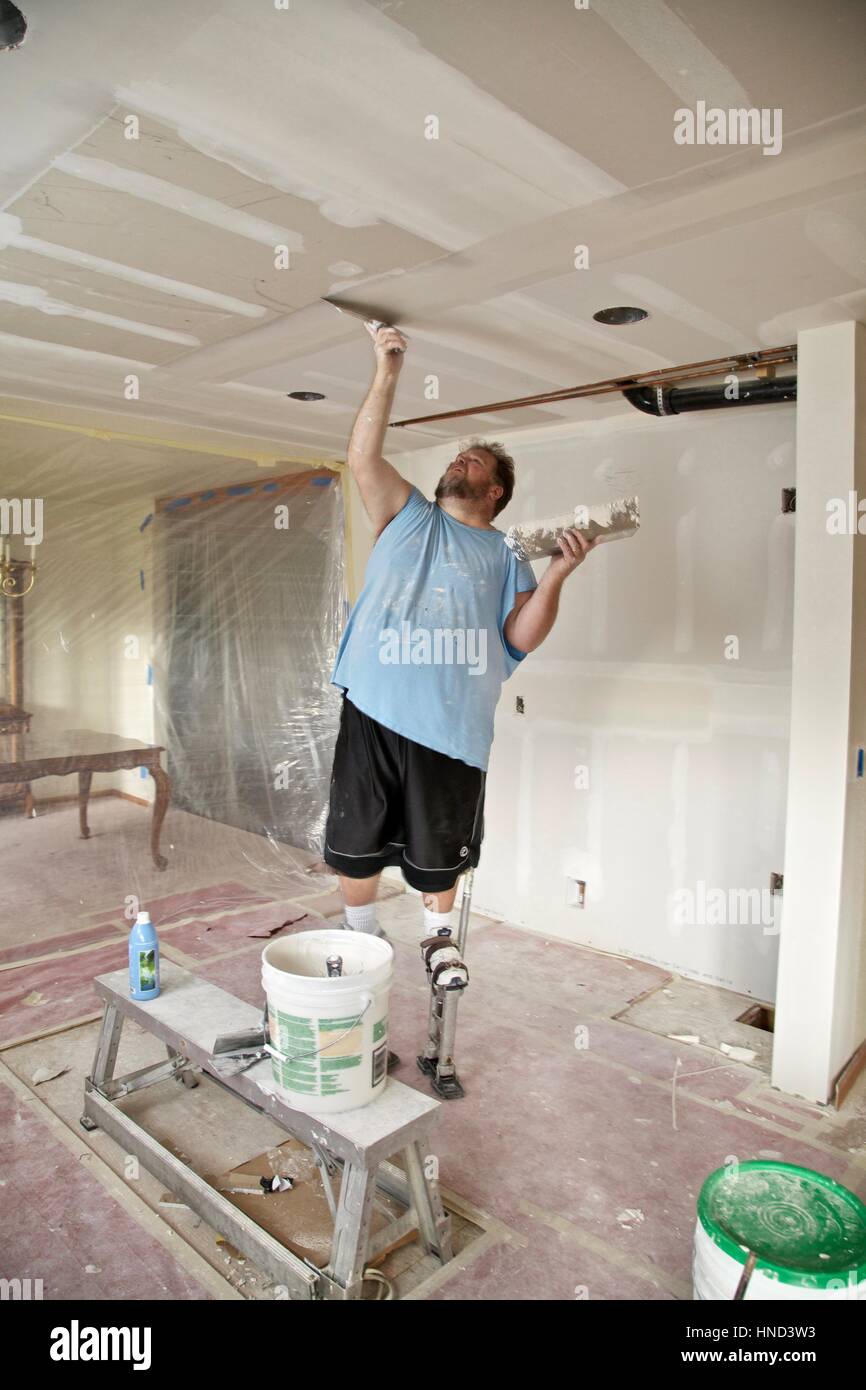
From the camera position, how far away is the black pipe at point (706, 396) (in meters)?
2.58

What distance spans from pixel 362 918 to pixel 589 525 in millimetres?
1249

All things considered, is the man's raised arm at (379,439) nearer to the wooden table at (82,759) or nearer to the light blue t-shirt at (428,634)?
the light blue t-shirt at (428,634)

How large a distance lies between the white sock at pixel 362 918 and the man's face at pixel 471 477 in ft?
3.99

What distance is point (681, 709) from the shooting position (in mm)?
3084

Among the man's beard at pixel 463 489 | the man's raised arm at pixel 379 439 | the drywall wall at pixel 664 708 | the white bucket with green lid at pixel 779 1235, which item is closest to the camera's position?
the white bucket with green lid at pixel 779 1235

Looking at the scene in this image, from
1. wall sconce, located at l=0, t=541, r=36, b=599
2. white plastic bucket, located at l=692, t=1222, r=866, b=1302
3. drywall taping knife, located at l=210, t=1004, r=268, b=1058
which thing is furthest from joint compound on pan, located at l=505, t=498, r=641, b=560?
wall sconce, located at l=0, t=541, r=36, b=599

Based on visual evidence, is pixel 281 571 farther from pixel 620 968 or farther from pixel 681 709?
pixel 620 968

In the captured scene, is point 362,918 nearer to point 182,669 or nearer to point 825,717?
point 825,717

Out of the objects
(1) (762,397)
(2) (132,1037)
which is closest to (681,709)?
(1) (762,397)

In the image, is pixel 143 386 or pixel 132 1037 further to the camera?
pixel 143 386

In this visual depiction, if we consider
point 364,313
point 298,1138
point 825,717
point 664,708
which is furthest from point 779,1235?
point 364,313

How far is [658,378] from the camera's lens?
2715 millimetres

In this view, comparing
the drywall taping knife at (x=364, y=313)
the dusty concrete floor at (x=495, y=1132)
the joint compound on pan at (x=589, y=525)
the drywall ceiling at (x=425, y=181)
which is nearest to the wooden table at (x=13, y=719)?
the dusty concrete floor at (x=495, y=1132)
